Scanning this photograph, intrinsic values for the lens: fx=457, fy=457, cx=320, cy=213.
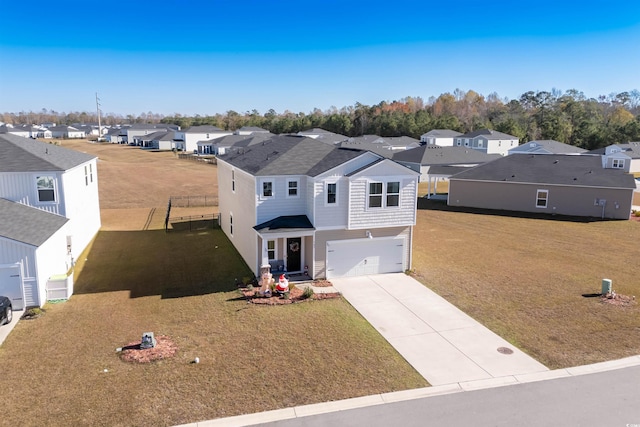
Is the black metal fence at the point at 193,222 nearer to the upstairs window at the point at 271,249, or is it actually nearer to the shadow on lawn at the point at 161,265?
the shadow on lawn at the point at 161,265

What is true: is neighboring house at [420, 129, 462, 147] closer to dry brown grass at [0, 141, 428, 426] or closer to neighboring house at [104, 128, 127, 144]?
dry brown grass at [0, 141, 428, 426]

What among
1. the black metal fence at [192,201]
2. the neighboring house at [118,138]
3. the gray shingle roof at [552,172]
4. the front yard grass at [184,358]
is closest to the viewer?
the front yard grass at [184,358]

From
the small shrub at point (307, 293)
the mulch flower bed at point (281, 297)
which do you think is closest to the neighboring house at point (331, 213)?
the mulch flower bed at point (281, 297)

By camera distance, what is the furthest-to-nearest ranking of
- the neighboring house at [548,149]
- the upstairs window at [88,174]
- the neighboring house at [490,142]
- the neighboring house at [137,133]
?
the neighboring house at [137,133], the neighboring house at [490,142], the neighboring house at [548,149], the upstairs window at [88,174]

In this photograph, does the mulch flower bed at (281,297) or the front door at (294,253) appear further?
the front door at (294,253)

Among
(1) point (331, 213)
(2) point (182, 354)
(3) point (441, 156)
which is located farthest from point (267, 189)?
(3) point (441, 156)

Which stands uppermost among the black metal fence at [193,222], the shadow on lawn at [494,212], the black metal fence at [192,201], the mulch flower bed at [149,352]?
the black metal fence at [192,201]

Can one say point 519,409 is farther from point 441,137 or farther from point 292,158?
point 441,137
